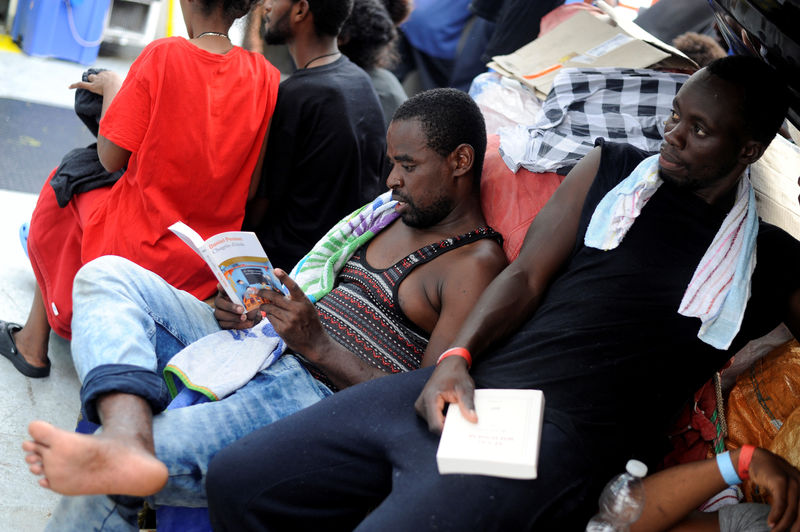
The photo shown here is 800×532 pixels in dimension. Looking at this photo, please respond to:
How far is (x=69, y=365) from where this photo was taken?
10.8 ft

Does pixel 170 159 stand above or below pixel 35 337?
above

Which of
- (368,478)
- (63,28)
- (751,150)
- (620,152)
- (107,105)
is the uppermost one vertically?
(751,150)

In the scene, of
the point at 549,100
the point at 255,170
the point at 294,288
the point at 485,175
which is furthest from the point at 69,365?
the point at 549,100

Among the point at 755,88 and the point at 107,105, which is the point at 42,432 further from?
the point at 755,88

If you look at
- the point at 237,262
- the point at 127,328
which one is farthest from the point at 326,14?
the point at 127,328

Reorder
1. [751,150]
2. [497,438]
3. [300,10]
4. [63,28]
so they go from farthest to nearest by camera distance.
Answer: [63,28] < [300,10] < [751,150] < [497,438]

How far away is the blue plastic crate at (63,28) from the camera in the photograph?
6.21m

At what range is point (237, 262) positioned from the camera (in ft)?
7.89

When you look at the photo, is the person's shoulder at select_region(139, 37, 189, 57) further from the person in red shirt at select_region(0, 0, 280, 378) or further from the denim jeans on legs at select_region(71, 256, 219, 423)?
the denim jeans on legs at select_region(71, 256, 219, 423)

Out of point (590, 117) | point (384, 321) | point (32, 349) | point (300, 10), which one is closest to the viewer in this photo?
point (384, 321)

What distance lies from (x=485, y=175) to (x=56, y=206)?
169cm

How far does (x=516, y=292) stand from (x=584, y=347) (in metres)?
0.23

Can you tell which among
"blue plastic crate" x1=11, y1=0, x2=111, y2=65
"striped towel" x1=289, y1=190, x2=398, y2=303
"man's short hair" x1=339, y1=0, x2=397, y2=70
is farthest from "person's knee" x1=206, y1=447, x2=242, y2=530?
"blue plastic crate" x1=11, y1=0, x2=111, y2=65

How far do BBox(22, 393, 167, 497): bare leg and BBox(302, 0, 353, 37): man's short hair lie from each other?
1954 mm
